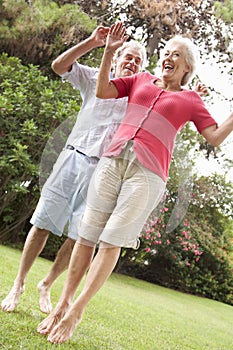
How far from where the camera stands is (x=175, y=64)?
217cm

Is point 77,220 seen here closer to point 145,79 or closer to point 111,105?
point 111,105

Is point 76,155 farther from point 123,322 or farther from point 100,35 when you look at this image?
point 123,322

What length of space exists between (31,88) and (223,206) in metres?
2.99

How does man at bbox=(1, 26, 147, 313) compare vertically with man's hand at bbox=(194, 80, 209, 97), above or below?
below

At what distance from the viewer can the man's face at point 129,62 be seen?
98.3 inches

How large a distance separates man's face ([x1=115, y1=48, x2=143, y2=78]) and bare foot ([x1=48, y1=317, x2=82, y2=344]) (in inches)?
45.9

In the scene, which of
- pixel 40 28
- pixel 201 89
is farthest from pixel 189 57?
pixel 40 28

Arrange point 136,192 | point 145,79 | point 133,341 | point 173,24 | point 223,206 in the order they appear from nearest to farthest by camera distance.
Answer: point 136,192
point 145,79
point 133,341
point 223,206
point 173,24

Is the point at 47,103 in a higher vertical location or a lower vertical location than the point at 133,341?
higher

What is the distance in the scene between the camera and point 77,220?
2338mm

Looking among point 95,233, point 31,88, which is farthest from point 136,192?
point 31,88

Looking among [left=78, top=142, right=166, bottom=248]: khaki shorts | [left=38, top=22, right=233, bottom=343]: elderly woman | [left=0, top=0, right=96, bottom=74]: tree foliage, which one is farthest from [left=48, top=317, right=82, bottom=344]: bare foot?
[left=0, top=0, right=96, bottom=74]: tree foliage

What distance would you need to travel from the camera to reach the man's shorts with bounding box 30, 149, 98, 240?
2328mm

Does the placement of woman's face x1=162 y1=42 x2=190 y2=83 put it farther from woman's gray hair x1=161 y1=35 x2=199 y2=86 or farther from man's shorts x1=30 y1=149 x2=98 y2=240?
man's shorts x1=30 y1=149 x2=98 y2=240
